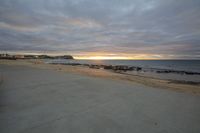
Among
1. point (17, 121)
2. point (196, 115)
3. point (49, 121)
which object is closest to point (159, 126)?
point (196, 115)

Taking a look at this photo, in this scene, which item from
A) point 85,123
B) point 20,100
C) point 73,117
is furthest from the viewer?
point 20,100

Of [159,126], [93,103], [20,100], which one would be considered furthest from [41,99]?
[159,126]

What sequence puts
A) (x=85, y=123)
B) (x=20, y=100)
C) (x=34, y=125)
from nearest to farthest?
1. (x=34, y=125)
2. (x=85, y=123)
3. (x=20, y=100)

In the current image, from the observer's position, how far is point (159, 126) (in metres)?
2.53

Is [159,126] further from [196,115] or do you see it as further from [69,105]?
[69,105]

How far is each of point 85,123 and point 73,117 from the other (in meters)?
0.39

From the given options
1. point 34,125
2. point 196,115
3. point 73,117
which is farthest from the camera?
point 196,115

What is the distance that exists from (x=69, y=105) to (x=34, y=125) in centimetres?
121

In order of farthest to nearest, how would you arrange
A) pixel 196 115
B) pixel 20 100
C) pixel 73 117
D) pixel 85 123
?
1. pixel 20 100
2. pixel 196 115
3. pixel 73 117
4. pixel 85 123

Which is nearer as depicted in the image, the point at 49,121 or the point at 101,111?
the point at 49,121

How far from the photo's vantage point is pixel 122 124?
101 inches

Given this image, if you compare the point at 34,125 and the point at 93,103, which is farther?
the point at 93,103

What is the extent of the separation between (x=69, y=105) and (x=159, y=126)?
241 centimetres

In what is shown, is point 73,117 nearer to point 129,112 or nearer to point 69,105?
point 69,105
